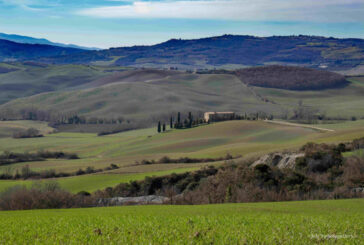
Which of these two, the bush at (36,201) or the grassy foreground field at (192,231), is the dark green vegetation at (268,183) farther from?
the grassy foreground field at (192,231)

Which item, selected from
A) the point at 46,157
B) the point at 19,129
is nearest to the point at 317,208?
the point at 46,157

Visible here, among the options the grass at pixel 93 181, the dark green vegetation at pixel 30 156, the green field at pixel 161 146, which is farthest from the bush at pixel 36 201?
the dark green vegetation at pixel 30 156

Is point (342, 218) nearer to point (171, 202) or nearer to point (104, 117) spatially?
point (171, 202)

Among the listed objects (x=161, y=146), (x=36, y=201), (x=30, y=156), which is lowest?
(x=30, y=156)

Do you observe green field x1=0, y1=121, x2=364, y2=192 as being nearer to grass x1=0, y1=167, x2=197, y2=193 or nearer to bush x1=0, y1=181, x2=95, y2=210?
grass x1=0, y1=167, x2=197, y2=193

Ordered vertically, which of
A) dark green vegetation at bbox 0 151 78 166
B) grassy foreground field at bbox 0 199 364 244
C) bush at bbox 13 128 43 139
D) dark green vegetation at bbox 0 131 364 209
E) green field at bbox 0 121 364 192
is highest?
grassy foreground field at bbox 0 199 364 244

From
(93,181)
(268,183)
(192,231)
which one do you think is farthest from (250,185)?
(93,181)

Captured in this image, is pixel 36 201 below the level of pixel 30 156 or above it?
above

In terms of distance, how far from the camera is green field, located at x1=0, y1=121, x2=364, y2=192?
64812mm

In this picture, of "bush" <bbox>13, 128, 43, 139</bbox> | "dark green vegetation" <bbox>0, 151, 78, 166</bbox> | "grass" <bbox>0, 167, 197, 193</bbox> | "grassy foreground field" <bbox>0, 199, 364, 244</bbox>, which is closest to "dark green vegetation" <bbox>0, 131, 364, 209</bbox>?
"grass" <bbox>0, 167, 197, 193</bbox>

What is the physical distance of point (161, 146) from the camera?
10056 cm

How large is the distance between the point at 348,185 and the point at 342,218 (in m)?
21.1

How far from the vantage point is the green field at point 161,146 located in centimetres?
6481

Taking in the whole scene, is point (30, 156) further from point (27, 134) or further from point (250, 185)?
point (250, 185)
